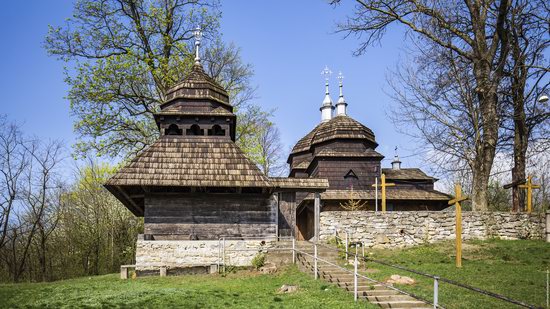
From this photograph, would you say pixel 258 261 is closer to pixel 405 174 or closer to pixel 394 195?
pixel 394 195

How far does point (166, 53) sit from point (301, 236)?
1157 cm

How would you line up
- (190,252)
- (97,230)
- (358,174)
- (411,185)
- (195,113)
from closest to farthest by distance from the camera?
(190,252), (195,113), (97,230), (358,174), (411,185)

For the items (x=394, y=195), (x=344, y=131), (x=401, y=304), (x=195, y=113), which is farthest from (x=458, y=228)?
(x=344, y=131)

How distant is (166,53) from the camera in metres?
24.1

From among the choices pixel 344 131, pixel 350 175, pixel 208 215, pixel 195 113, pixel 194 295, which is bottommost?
pixel 194 295

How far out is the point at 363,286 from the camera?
1035 centimetres

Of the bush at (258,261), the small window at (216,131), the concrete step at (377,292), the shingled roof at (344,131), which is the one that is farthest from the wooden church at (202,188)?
the shingled roof at (344,131)

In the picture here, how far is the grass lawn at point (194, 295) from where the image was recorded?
Result: 9289 mm

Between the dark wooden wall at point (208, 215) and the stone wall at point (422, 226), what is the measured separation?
2.47 meters

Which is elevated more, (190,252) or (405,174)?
(405,174)

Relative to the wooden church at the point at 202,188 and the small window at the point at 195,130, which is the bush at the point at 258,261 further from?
the small window at the point at 195,130

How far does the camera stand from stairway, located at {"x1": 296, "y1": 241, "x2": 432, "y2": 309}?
28.9 feet

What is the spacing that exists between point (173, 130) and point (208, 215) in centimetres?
382

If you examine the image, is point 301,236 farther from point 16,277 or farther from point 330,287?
point 16,277
